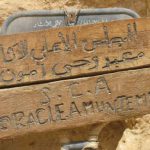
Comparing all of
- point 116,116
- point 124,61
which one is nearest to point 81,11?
point 124,61

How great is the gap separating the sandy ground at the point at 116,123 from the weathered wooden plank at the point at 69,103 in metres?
0.50

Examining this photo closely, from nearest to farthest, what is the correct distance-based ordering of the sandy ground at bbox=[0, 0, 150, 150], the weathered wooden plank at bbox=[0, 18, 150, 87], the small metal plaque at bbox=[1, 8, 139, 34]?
1. the weathered wooden plank at bbox=[0, 18, 150, 87]
2. the small metal plaque at bbox=[1, 8, 139, 34]
3. the sandy ground at bbox=[0, 0, 150, 150]

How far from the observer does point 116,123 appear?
2666 millimetres

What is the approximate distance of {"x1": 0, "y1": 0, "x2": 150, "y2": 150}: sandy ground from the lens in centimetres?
269

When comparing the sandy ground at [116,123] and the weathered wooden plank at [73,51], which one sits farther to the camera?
the sandy ground at [116,123]

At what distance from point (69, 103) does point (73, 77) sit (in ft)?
0.36

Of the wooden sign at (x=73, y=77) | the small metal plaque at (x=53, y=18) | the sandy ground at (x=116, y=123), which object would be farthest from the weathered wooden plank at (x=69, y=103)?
the sandy ground at (x=116, y=123)

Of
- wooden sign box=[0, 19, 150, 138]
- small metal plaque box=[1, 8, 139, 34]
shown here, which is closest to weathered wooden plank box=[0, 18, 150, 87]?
wooden sign box=[0, 19, 150, 138]

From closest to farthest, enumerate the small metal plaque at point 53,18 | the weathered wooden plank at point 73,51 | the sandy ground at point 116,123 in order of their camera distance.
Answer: the weathered wooden plank at point 73,51 < the small metal plaque at point 53,18 < the sandy ground at point 116,123

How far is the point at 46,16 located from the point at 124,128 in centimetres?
76

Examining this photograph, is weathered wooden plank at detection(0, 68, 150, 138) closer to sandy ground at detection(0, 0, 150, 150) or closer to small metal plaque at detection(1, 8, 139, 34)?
small metal plaque at detection(1, 8, 139, 34)

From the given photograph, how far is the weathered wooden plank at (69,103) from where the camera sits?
2.15 m

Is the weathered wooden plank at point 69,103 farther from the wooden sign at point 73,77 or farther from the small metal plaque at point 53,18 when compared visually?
the small metal plaque at point 53,18

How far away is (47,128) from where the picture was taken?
2.16 metres
